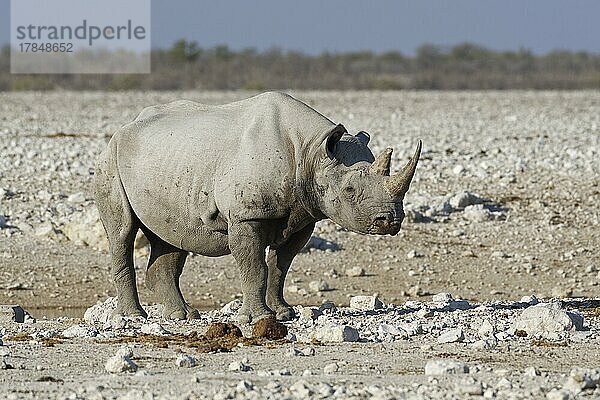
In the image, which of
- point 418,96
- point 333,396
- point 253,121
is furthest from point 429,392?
point 418,96

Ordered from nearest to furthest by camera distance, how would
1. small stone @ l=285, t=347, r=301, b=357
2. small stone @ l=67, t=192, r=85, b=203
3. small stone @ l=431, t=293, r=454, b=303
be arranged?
1. small stone @ l=285, t=347, r=301, b=357
2. small stone @ l=431, t=293, r=454, b=303
3. small stone @ l=67, t=192, r=85, b=203

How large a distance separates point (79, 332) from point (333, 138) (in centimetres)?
218

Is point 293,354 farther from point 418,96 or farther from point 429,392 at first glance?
point 418,96

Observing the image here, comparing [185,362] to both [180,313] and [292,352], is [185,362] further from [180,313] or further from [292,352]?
[180,313]

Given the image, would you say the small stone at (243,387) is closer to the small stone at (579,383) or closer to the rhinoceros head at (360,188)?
the small stone at (579,383)

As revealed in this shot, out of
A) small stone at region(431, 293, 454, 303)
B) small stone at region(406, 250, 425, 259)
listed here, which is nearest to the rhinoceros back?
small stone at region(431, 293, 454, 303)

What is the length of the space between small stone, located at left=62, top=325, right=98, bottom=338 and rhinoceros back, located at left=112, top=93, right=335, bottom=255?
117cm

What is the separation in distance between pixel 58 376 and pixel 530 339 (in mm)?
3136

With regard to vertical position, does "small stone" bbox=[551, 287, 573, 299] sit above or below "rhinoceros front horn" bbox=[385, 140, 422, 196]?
below

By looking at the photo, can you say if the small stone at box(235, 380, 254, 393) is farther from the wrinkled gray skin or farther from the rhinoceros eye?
the rhinoceros eye

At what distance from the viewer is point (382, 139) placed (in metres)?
23.4

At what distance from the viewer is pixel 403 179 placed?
10172 mm

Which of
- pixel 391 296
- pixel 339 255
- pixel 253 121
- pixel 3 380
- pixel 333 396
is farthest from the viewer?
pixel 339 255

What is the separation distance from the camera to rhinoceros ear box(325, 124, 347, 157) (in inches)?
416
